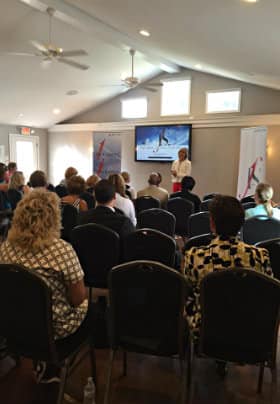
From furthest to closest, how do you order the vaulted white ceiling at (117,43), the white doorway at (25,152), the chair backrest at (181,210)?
the white doorway at (25,152), the chair backrest at (181,210), the vaulted white ceiling at (117,43)

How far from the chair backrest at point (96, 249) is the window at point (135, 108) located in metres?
8.13

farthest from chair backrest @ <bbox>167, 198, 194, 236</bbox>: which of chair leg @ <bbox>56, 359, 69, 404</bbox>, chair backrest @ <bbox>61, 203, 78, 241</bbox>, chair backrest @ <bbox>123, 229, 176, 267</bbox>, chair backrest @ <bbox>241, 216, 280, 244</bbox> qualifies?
chair leg @ <bbox>56, 359, 69, 404</bbox>

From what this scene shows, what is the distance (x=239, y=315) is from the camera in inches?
63.9

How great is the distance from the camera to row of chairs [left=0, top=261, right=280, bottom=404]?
158 cm

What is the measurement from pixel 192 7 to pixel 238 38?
3.14 ft

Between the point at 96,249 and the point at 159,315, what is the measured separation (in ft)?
3.39

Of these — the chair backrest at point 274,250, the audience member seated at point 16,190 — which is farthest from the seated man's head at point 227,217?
the audience member seated at point 16,190

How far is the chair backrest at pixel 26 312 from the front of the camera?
1.56 m

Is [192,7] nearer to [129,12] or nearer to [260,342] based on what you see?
[129,12]

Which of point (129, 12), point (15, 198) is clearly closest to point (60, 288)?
point (15, 198)

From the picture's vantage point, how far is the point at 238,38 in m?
4.65

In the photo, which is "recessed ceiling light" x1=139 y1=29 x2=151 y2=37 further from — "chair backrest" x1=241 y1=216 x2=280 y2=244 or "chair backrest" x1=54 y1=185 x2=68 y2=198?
"chair backrest" x1=241 y1=216 x2=280 y2=244

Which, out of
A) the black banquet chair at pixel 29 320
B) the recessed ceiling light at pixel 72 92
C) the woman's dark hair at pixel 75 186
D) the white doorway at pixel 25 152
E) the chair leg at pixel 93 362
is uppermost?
the recessed ceiling light at pixel 72 92

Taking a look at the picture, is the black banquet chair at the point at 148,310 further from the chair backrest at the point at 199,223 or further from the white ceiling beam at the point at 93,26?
the white ceiling beam at the point at 93,26
